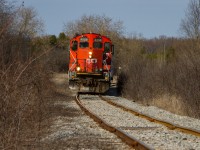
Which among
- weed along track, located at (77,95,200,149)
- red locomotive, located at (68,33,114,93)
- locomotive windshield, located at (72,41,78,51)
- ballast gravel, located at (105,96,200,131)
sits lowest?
ballast gravel, located at (105,96,200,131)

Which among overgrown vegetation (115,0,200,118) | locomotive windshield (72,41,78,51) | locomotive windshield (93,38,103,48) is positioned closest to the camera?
overgrown vegetation (115,0,200,118)

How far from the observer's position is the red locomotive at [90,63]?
28531mm

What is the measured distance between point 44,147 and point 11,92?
1.47 metres

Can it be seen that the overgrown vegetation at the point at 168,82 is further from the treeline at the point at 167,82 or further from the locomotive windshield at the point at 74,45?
the locomotive windshield at the point at 74,45

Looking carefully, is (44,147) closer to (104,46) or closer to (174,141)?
(174,141)

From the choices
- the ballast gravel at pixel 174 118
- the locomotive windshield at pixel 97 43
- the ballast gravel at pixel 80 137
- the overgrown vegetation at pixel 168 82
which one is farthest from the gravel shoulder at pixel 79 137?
the locomotive windshield at pixel 97 43

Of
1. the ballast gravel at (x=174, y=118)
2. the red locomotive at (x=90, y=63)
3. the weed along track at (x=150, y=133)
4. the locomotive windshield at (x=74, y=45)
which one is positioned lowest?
the ballast gravel at (x=174, y=118)

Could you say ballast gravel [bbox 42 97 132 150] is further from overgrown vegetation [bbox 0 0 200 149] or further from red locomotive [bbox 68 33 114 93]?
red locomotive [bbox 68 33 114 93]

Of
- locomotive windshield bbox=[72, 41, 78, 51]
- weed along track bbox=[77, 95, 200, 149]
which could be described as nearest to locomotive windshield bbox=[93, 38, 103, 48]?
locomotive windshield bbox=[72, 41, 78, 51]

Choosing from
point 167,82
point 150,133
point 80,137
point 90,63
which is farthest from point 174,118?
point 90,63

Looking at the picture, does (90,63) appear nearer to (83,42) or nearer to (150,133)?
(83,42)

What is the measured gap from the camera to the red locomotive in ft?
93.6

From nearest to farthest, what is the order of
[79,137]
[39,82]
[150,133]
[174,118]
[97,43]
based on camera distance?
[79,137], [150,133], [39,82], [174,118], [97,43]

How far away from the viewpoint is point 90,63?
28.9 meters
